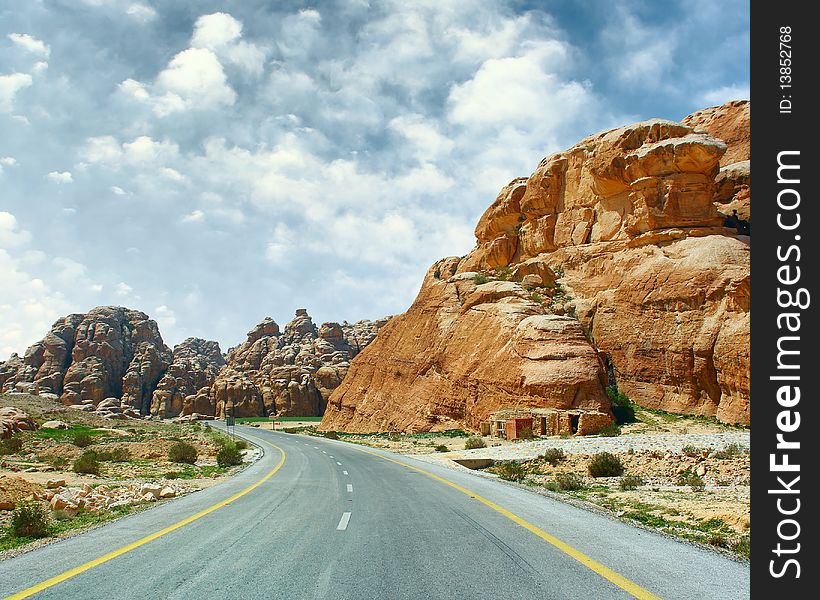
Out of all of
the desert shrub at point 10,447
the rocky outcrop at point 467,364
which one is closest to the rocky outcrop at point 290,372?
the rocky outcrop at point 467,364

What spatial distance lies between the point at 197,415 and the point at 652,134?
9405 cm

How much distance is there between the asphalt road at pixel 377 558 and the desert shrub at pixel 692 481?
7.19m

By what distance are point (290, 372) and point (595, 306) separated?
7802 cm

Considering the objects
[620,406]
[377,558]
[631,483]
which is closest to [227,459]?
[631,483]

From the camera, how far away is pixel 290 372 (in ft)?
392

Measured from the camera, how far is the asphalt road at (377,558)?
5.46 meters

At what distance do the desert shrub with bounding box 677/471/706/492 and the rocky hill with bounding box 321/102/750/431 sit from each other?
83.0ft

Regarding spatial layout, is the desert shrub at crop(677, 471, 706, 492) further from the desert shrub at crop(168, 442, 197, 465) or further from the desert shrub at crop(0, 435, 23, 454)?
the desert shrub at crop(0, 435, 23, 454)

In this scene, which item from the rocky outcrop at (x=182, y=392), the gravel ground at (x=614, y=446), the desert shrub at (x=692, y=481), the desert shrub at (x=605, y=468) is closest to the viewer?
the desert shrub at (x=692, y=481)

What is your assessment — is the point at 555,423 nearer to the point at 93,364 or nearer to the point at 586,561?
the point at 586,561

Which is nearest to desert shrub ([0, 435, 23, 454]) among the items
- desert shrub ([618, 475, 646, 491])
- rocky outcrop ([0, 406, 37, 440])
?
rocky outcrop ([0, 406, 37, 440])

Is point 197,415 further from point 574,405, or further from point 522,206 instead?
point 574,405
